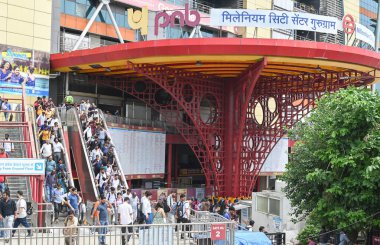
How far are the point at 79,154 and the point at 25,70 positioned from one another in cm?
772

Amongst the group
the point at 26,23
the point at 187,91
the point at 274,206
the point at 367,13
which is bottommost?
the point at 274,206

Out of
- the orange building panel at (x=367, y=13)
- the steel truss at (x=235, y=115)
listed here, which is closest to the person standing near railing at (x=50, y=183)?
the steel truss at (x=235, y=115)

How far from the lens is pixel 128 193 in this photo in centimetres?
2112

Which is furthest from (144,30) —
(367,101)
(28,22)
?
(367,101)

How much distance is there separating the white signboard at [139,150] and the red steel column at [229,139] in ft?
13.6

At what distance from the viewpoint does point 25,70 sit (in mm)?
30828

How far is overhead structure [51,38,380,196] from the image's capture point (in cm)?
2730

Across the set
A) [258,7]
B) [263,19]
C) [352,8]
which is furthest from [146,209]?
[352,8]

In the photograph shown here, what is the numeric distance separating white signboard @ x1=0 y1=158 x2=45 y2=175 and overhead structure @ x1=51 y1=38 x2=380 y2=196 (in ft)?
39.2

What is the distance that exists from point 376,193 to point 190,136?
707 inches

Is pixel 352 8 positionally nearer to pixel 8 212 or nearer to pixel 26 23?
pixel 26 23

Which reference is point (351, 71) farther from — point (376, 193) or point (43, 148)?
point (43, 148)

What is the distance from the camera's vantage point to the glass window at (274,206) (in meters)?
25.6

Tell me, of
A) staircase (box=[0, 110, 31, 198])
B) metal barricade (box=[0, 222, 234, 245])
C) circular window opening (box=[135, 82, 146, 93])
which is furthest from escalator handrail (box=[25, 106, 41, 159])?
circular window opening (box=[135, 82, 146, 93])
